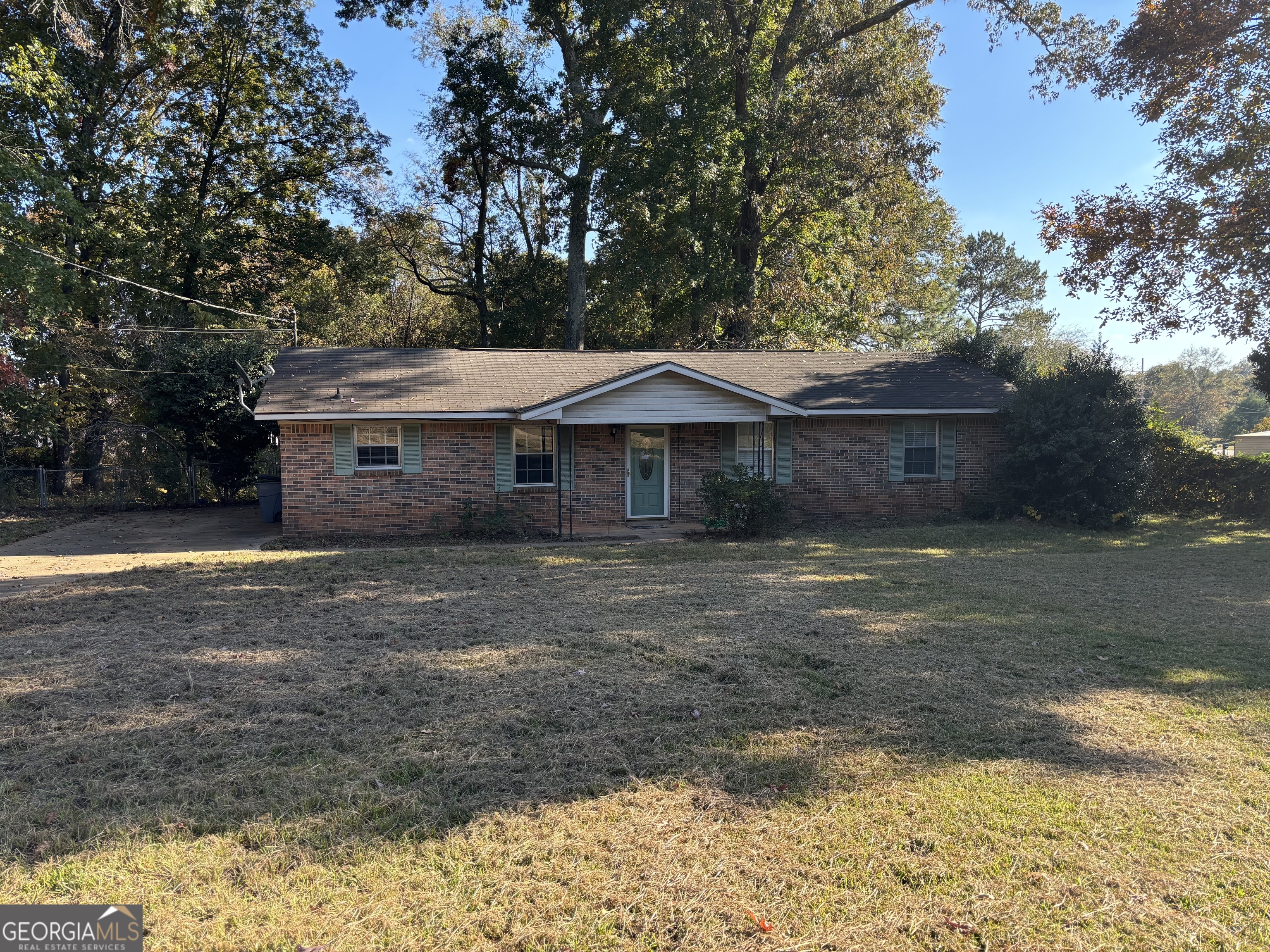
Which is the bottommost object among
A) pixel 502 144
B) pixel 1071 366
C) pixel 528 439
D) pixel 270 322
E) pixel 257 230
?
pixel 528 439

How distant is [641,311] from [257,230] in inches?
525

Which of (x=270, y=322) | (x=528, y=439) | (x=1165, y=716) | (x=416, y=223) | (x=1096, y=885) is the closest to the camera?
(x=1096, y=885)

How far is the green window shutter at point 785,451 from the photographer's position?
1630 centimetres

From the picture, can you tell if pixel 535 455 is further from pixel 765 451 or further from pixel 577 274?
pixel 577 274

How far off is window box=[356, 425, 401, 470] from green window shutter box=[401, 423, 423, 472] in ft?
0.30

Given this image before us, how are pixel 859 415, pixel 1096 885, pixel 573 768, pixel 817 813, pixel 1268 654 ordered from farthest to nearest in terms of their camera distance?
1. pixel 859 415
2. pixel 1268 654
3. pixel 573 768
4. pixel 817 813
5. pixel 1096 885

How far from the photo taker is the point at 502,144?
2741 cm

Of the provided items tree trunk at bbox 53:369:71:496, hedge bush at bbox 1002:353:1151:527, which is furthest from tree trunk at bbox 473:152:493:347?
hedge bush at bbox 1002:353:1151:527

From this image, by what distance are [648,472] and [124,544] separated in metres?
9.90

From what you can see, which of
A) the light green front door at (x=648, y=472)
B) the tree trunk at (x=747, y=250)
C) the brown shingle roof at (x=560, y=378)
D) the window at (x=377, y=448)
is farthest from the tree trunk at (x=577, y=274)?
the window at (x=377, y=448)

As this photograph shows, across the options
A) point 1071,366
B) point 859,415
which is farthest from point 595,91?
point 1071,366

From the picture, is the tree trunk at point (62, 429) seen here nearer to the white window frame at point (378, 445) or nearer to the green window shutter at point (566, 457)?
the white window frame at point (378, 445)

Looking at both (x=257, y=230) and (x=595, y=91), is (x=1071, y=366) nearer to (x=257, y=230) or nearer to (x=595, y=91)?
(x=595, y=91)

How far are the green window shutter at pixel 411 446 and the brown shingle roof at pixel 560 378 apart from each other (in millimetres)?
478
